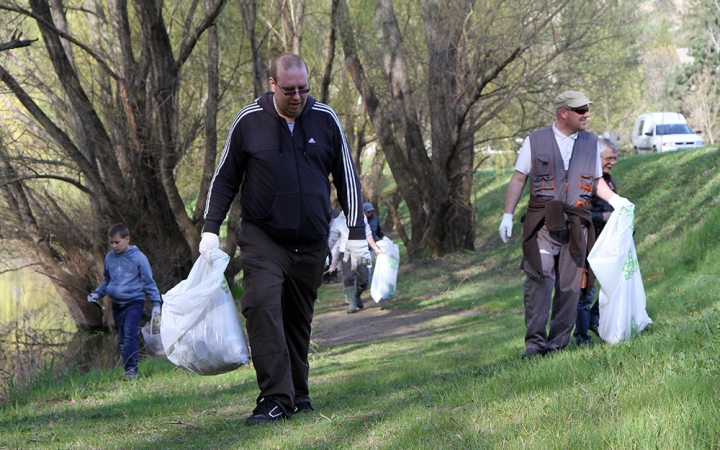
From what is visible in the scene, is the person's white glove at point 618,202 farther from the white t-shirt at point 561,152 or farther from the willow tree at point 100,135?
the willow tree at point 100,135

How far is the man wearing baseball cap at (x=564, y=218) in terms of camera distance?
20.2 feet

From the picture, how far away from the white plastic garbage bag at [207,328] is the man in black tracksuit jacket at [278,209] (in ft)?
0.65

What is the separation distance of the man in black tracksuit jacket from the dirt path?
510 cm

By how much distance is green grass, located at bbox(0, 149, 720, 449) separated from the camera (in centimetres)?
345

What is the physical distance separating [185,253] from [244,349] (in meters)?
10.7

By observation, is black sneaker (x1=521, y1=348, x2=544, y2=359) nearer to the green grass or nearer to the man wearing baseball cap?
the man wearing baseball cap

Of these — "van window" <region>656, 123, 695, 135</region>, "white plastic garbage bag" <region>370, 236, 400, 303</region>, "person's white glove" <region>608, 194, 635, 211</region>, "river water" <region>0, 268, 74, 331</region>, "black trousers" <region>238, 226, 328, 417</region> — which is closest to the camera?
"black trousers" <region>238, 226, 328, 417</region>

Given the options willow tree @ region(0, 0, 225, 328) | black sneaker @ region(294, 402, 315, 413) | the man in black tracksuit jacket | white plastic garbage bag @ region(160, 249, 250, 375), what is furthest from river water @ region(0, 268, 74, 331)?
the man in black tracksuit jacket

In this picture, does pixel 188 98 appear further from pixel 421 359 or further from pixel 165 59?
pixel 421 359

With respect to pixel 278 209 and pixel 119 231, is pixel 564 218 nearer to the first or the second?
pixel 278 209

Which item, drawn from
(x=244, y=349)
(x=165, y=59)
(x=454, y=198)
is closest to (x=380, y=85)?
(x=454, y=198)

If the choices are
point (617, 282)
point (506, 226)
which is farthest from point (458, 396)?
point (506, 226)

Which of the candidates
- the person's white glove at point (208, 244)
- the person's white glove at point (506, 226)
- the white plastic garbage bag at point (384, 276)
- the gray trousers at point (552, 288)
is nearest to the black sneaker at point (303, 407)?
the person's white glove at point (208, 244)

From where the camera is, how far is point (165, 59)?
13.3 meters
